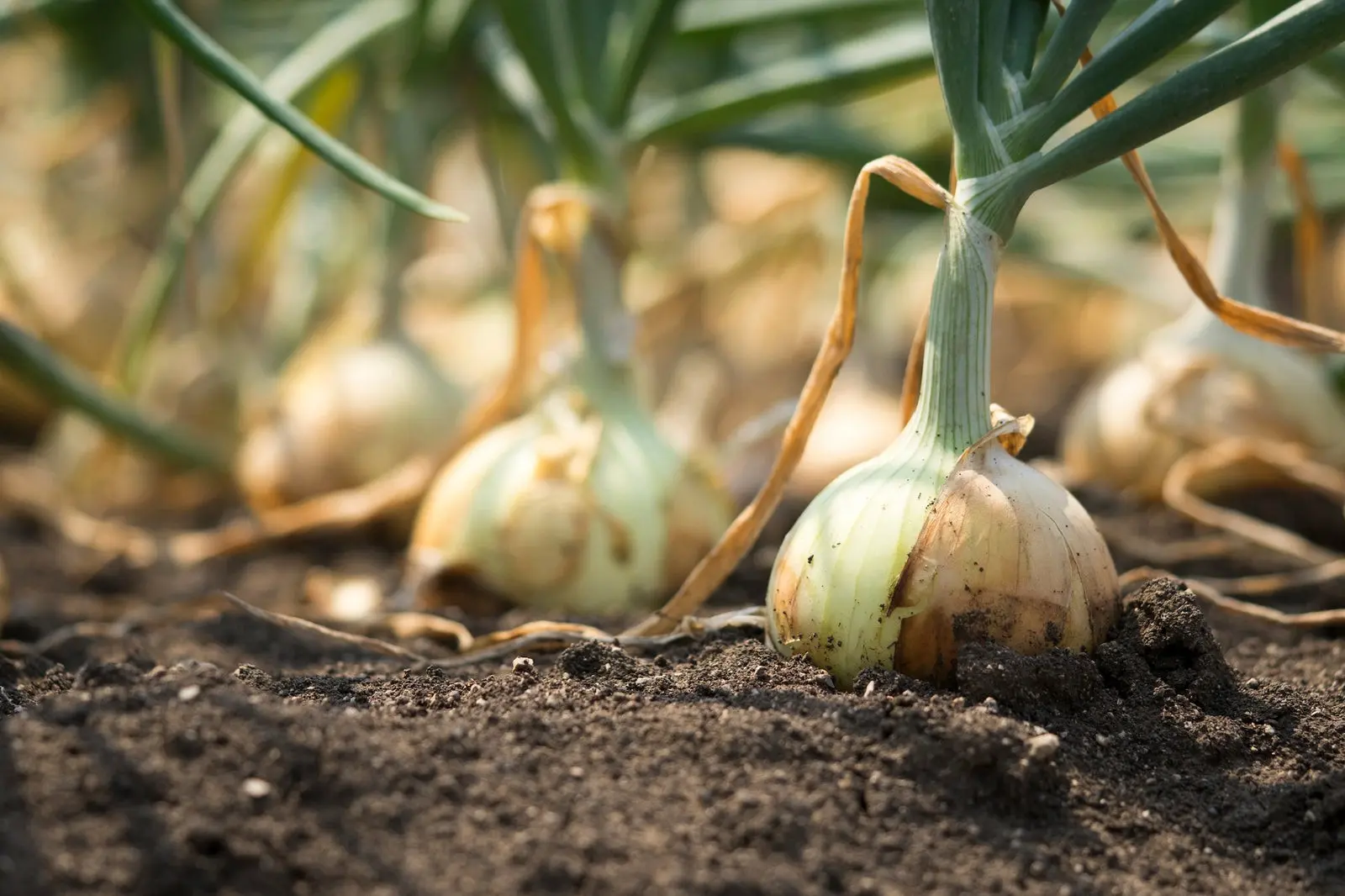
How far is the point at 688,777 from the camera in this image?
70 centimetres

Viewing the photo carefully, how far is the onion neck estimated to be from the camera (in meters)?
0.86

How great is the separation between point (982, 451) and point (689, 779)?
29 cm

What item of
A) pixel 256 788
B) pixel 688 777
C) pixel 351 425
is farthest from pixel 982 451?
pixel 351 425

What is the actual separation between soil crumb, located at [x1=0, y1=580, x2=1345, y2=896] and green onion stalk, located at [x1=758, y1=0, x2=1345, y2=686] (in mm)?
28

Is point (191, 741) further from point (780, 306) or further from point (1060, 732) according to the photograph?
point (780, 306)

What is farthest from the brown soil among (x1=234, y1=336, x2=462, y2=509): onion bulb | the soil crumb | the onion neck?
(x1=234, y1=336, x2=462, y2=509): onion bulb

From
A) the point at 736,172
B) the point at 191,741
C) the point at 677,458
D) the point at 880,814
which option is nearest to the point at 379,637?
the point at 677,458

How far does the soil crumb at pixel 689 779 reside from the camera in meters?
0.63

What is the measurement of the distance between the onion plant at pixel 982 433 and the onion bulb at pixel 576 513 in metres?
0.41

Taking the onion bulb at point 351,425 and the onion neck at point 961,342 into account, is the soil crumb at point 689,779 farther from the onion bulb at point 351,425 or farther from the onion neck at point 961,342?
the onion bulb at point 351,425

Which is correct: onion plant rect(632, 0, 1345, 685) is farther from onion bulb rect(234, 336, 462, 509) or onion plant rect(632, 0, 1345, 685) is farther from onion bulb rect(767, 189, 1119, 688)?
onion bulb rect(234, 336, 462, 509)

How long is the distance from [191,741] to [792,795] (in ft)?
0.98

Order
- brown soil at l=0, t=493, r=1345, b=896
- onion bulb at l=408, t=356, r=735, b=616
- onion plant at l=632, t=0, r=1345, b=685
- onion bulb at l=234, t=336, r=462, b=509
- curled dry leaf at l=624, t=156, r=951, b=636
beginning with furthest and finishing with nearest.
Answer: onion bulb at l=234, t=336, r=462, b=509, onion bulb at l=408, t=356, r=735, b=616, curled dry leaf at l=624, t=156, r=951, b=636, onion plant at l=632, t=0, r=1345, b=685, brown soil at l=0, t=493, r=1345, b=896

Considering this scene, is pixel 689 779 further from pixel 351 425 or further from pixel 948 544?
pixel 351 425
